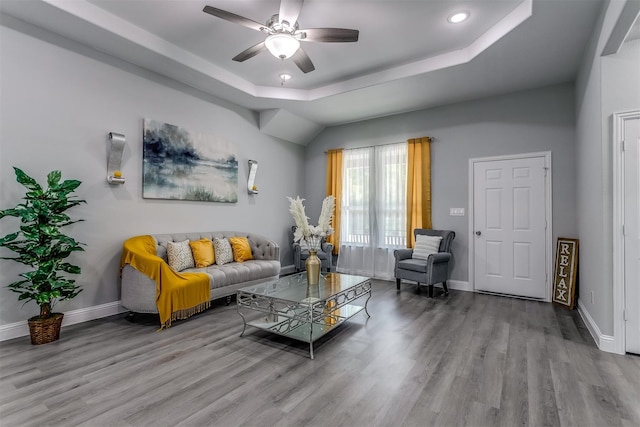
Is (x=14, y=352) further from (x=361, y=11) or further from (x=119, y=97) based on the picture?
(x=361, y=11)

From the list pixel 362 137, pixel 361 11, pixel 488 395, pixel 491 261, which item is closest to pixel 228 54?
pixel 361 11

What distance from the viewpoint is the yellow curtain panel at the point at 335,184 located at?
6.20 meters

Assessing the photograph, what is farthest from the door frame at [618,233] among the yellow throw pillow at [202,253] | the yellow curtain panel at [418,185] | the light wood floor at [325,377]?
the yellow throw pillow at [202,253]

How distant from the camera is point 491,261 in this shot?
15.5ft

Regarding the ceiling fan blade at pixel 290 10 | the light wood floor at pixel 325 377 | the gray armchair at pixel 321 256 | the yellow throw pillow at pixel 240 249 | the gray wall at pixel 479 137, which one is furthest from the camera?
the gray armchair at pixel 321 256

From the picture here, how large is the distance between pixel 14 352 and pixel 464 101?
20.5 ft

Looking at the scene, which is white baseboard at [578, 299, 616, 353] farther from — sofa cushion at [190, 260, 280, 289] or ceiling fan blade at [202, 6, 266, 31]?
ceiling fan blade at [202, 6, 266, 31]

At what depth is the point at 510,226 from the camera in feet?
15.0

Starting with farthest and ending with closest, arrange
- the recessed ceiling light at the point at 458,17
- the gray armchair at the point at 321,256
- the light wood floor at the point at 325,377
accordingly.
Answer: the gray armchair at the point at 321,256, the recessed ceiling light at the point at 458,17, the light wood floor at the point at 325,377

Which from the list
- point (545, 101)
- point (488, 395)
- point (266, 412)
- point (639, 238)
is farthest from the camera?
point (545, 101)

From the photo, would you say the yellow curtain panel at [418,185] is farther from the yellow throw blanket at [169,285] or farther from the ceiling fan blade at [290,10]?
the yellow throw blanket at [169,285]

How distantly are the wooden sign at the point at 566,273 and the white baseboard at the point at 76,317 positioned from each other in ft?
18.1

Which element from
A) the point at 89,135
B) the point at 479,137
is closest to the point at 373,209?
the point at 479,137

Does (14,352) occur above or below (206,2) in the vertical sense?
below
